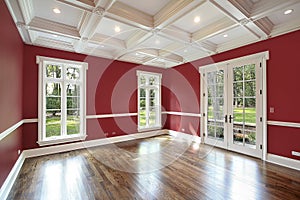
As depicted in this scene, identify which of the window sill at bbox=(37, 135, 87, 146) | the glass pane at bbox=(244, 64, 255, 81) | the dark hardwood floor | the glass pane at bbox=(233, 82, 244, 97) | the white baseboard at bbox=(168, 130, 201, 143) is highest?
the glass pane at bbox=(244, 64, 255, 81)

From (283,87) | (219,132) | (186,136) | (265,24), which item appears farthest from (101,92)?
(283,87)

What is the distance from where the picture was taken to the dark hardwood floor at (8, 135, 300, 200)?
2.32m

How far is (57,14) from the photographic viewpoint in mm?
2961

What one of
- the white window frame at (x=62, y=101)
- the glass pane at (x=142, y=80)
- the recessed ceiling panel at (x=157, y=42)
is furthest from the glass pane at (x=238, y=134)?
the white window frame at (x=62, y=101)

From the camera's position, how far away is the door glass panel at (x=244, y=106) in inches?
155

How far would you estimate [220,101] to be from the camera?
15.4 ft

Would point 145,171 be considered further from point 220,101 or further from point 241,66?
point 241,66

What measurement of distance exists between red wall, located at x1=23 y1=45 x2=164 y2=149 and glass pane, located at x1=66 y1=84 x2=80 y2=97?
319mm

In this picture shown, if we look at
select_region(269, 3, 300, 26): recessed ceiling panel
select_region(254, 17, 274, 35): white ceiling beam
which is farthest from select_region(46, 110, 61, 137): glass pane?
select_region(269, 3, 300, 26): recessed ceiling panel

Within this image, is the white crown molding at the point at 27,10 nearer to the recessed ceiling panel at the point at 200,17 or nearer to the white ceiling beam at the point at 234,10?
the recessed ceiling panel at the point at 200,17

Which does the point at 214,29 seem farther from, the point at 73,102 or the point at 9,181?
the point at 9,181

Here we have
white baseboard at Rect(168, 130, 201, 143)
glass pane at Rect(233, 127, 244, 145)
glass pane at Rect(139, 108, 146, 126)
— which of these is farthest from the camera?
glass pane at Rect(139, 108, 146, 126)

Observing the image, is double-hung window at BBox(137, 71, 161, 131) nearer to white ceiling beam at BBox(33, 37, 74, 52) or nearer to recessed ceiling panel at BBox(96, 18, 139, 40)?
recessed ceiling panel at BBox(96, 18, 139, 40)

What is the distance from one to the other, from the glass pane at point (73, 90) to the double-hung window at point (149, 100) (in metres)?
2.22
